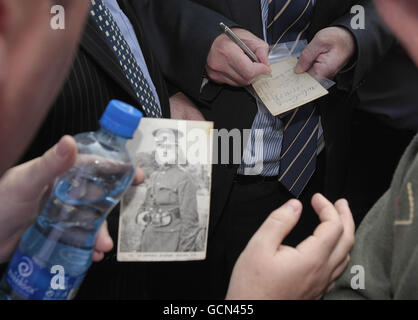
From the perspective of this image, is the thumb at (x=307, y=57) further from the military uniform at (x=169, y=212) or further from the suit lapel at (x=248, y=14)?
the military uniform at (x=169, y=212)

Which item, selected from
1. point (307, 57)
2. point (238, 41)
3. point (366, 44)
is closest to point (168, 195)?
point (238, 41)

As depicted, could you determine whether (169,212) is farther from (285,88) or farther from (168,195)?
(285,88)

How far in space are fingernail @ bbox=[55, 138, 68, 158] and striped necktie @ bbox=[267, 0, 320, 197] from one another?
0.90 m

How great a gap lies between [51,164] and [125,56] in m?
0.44

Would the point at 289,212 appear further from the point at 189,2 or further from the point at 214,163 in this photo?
the point at 189,2

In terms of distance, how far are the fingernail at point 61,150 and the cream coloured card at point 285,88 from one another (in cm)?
73

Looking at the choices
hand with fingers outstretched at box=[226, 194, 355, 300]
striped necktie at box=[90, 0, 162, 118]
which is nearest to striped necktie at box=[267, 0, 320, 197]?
striped necktie at box=[90, 0, 162, 118]

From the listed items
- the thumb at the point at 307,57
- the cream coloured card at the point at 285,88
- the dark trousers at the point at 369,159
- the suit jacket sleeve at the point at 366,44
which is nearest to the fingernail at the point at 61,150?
the cream coloured card at the point at 285,88

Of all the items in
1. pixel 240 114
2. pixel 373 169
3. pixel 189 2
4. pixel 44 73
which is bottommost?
pixel 373 169

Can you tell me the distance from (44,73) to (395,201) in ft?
2.14

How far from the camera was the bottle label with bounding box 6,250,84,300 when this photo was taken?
698 mm

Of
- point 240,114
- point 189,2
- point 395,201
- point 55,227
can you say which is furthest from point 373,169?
point 55,227

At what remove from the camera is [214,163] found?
135 cm

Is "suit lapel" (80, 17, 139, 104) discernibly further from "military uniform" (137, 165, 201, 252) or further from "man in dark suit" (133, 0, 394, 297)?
"man in dark suit" (133, 0, 394, 297)
